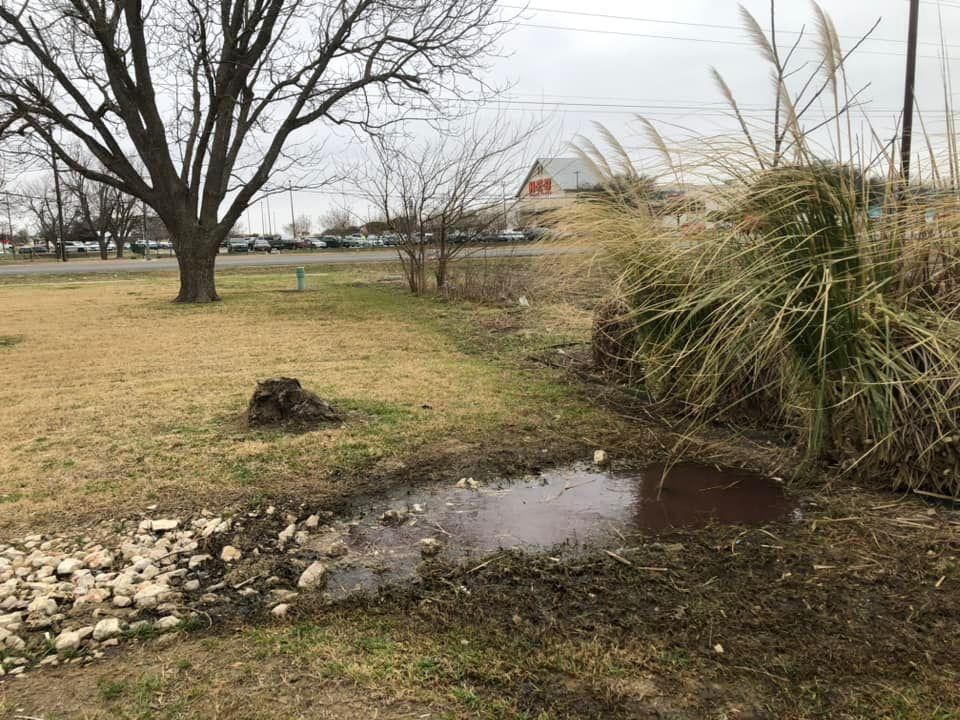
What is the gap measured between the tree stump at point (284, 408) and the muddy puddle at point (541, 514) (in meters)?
1.40

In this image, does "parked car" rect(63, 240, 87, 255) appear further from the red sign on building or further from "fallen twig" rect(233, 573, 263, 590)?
"fallen twig" rect(233, 573, 263, 590)

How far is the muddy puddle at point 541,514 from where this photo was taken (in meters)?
2.70

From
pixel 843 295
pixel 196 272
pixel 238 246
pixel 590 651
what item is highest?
pixel 238 246

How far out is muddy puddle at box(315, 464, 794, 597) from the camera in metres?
2.70

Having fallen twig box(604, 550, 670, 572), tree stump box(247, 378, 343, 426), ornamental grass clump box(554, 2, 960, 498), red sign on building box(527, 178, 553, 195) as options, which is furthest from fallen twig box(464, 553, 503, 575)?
red sign on building box(527, 178, 553, 195)

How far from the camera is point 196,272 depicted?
13391 mm

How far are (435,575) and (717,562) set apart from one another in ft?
3.56

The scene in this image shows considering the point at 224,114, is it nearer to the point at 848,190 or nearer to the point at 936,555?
the point at 848,190

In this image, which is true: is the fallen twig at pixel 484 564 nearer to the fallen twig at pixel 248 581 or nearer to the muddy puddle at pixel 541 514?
the muddy puddle at pixel 541 514

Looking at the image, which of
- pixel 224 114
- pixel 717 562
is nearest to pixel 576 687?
Result: pixel 717 562

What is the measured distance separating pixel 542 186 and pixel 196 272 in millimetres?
7658

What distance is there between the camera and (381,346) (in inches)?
306

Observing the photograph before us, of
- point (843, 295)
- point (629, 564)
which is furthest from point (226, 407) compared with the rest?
point (843, 295)

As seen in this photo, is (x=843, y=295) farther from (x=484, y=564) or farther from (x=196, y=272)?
(x=196, y=272)
